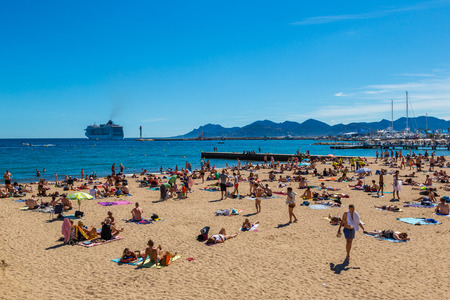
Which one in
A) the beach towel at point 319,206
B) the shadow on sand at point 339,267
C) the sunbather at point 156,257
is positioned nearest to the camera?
the shadow on sand at point 339,267

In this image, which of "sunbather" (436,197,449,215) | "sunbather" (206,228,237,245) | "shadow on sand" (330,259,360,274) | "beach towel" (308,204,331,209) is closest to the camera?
"shadow on sand" (330,259,360,274)

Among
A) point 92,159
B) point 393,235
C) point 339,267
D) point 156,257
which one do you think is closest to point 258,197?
point 393,235

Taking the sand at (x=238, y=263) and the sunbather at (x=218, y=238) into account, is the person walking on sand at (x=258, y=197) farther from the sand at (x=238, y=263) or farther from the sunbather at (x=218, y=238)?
the sunbather at (x=218, y=238)

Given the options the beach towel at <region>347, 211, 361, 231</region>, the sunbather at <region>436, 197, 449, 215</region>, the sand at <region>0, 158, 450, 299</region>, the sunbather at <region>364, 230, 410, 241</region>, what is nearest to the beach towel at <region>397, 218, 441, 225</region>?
the sand at <region>0, 158, 450, 299</region>

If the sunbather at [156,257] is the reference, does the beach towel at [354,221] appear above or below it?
above

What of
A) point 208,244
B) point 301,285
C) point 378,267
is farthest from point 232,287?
point 378,267

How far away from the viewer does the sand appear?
6.56 meters

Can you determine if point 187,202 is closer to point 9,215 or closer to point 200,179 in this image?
point 9,215

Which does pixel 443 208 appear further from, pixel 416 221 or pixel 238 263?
pixel 238 263

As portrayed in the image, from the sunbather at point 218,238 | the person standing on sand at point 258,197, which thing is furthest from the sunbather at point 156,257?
the person standing on sand at point 258,197

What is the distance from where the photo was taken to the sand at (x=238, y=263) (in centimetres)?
656

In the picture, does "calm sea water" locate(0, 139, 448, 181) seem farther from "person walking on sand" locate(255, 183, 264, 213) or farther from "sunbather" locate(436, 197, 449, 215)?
"sunbather" locate(436, 197, 449, 215)

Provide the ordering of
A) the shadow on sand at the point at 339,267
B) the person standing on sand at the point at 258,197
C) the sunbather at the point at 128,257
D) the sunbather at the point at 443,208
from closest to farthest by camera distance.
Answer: the shadow on sand at the point at 339,267
the sunbather at the point at 128,257
the sunbather at the point at 443,208
the person standing on sand at the point at 258,197

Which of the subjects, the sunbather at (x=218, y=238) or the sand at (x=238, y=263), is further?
the sunbather at (x=218, y=238)
